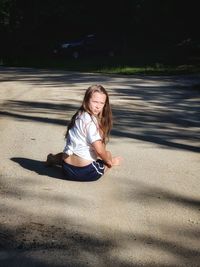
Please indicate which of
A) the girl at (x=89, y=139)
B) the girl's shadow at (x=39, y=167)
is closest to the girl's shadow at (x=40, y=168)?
the girl's shadow at (x=39, y=167)

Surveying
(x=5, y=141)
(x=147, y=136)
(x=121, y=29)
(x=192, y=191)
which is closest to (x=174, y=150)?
(x=147, y=136)

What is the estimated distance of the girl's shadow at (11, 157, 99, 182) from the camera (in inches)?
206

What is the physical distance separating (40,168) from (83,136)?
898 mm

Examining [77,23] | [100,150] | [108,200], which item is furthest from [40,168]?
[77,23]

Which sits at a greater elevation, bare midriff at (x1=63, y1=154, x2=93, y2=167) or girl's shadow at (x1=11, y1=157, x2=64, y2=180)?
bare midriff at (x1=63, y1=154, x2=93, y2=167)

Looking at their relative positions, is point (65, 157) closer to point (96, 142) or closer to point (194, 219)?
point (96, 142)

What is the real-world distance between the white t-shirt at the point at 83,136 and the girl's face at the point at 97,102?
0.08 m

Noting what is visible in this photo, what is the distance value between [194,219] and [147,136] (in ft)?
11.2

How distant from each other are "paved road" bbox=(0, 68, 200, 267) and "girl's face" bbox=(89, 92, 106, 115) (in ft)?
2.50

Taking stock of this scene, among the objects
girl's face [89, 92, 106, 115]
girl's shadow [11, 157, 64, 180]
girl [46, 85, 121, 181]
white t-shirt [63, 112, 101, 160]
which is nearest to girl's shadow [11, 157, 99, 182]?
girl's shadow [11, 157, 64, 180]

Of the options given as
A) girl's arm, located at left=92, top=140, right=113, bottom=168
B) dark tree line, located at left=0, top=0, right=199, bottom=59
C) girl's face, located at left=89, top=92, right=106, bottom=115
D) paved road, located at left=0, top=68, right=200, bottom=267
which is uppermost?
dark tree line, located at left=0, top=0, right=199, bottom=59

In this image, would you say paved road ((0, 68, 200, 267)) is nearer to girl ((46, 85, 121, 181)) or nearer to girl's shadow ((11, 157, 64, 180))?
girl's shadow ((11, 157, 64, 180))

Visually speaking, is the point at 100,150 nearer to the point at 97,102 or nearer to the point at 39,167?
the point at 97,102

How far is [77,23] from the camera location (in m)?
35.9
